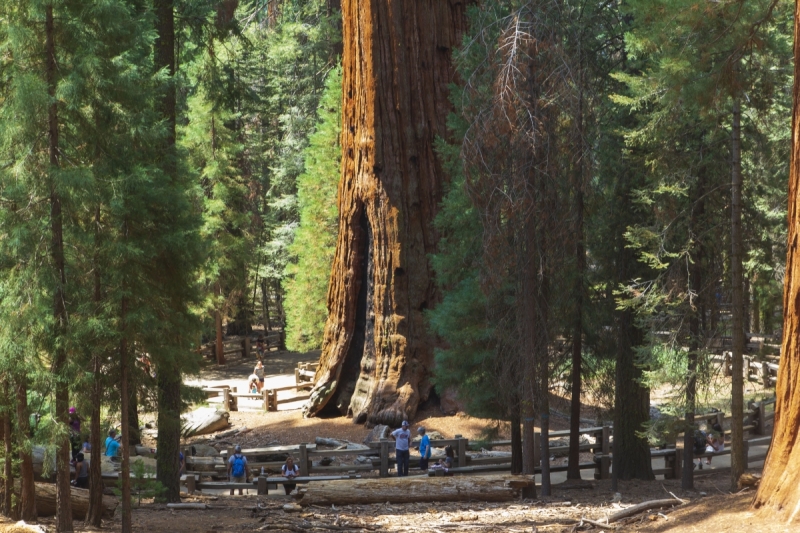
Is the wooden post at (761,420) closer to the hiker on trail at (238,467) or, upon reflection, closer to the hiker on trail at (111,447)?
the hiker on trail at (238,467)

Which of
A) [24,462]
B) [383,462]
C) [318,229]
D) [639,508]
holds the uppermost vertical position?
[318,229]

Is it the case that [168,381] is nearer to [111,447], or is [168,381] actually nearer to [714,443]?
[111,447]

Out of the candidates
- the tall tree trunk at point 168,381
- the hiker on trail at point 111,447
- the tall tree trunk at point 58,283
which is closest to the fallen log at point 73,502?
the tall tree trunk at point 168,381

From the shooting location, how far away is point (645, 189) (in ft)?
46.6

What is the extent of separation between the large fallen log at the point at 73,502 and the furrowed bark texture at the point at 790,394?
29.4 ft

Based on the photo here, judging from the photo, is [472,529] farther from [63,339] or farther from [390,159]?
[390,159]

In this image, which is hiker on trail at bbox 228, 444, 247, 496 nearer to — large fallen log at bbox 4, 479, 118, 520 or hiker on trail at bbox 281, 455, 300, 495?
hiker on trail at bbox 281, 455, 300, 495

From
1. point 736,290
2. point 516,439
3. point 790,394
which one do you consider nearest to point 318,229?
point 516,439

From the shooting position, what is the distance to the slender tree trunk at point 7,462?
1103 cm

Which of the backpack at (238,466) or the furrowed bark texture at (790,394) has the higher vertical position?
the furrowed bark texture at (790,394)

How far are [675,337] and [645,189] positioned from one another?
251 cm

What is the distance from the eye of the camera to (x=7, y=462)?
11000 millimetres

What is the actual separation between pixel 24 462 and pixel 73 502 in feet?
3.60

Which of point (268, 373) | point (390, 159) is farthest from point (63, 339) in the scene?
point (268, 373)
